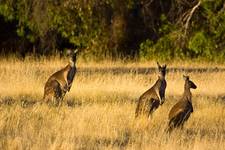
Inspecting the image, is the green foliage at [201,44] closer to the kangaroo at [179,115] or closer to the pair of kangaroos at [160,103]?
the pair of kangaroos at [160,103]

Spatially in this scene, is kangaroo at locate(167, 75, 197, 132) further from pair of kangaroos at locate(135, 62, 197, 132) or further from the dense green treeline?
the dense green treeline

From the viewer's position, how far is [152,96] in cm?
1103

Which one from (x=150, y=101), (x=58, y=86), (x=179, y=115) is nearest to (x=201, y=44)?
(x=58, y=86)

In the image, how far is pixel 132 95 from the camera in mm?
15328

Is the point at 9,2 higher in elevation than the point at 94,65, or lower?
higher

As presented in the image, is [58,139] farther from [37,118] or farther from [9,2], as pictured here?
[9,2]

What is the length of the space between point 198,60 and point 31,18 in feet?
22.6

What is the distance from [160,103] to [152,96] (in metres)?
0.18

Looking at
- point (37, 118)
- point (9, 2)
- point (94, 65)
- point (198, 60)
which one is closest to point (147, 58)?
point (198, 60)

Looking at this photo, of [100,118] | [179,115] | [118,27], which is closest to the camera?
[179,115]

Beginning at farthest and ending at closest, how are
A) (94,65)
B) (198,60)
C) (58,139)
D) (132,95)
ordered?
(198,60), (94,65), (132,95), (58,139)

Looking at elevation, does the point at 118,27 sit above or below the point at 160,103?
above

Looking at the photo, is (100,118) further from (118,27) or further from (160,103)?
(118,27)

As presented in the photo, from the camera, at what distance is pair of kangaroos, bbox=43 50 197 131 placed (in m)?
10.3
